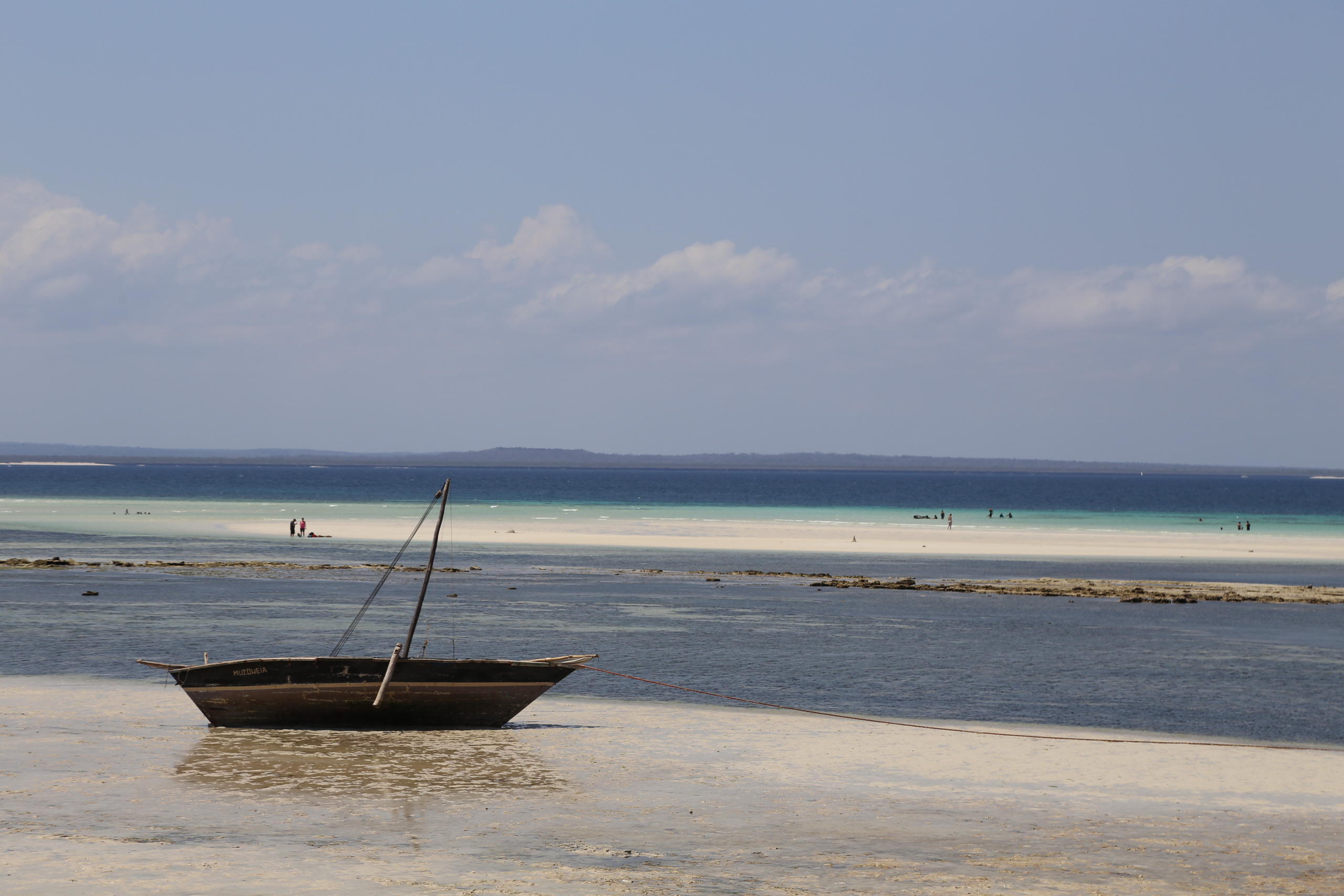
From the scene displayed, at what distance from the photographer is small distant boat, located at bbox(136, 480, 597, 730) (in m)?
24.5

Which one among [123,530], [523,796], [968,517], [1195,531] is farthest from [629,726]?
[968,517]

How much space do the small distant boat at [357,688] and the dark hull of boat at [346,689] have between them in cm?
1

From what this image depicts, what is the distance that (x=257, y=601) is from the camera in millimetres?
50594

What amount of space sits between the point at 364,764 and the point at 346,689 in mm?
2862

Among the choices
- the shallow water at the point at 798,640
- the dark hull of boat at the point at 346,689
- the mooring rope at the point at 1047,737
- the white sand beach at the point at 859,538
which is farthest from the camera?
the white sand beach at the point at 859,538

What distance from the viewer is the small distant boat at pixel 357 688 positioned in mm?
24500

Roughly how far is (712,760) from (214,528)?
3455 inches

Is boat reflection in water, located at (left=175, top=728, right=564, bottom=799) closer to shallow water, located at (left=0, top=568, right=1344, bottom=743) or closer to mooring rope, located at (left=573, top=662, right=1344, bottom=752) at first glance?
mooring rope, located at (left=573, top=662, right=1344, bottom=752)

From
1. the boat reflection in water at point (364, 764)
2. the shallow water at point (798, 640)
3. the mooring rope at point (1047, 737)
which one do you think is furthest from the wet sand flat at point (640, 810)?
the shallow water at point (798, 640)

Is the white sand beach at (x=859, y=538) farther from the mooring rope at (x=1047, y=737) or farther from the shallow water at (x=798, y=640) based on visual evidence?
the mooring rope at (x=1047, y=737)

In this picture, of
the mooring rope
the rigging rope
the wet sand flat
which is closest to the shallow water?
the rigging rope

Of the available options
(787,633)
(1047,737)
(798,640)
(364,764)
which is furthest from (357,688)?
(787,633)

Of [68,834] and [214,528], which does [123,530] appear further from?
[68,834]

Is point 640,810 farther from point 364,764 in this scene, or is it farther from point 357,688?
point 357,688
